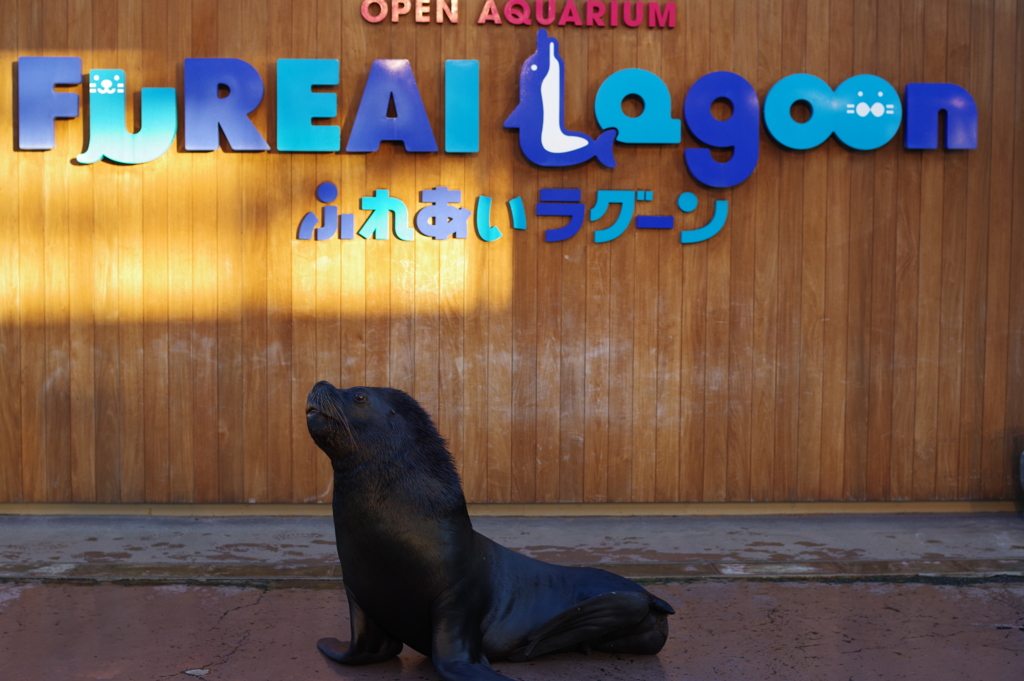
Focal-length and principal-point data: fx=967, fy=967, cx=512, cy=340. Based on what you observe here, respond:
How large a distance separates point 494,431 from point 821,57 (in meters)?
3.12

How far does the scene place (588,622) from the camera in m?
3.53

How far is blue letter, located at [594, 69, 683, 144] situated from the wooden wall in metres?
0.10

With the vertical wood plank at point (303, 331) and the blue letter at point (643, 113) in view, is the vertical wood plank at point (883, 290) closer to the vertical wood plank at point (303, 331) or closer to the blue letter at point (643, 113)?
the blue letter at point (643, 113)

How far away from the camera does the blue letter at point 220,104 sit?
587 cm

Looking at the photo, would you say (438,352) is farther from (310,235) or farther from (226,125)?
(226,125)

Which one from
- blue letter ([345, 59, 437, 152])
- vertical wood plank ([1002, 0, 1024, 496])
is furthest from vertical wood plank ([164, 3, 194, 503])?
vertical wood plank ([1002, 0, 1024, 496])

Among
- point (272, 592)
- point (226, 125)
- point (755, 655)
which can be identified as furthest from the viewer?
point (226, 125)

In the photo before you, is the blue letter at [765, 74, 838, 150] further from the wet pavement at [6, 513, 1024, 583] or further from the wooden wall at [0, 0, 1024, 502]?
the wet pavement at [6, 513, 1024, 583]

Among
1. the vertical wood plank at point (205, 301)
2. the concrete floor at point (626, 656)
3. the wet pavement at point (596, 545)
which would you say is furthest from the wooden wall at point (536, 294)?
the concrete floor at point (626, 656)

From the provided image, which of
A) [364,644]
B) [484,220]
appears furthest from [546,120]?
[364,644]

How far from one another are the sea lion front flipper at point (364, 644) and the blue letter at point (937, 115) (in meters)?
4.49

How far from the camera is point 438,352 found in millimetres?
6051

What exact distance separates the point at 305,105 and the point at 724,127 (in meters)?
2.58

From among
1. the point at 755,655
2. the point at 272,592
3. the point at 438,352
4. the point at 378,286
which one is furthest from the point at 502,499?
the point at 755,655
